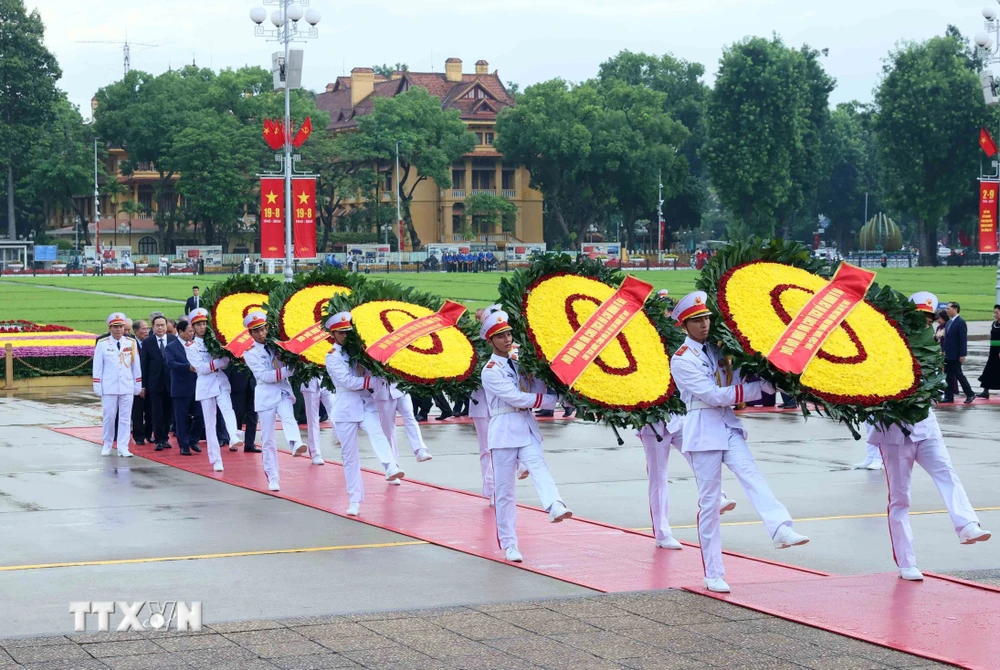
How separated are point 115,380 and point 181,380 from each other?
777 mm

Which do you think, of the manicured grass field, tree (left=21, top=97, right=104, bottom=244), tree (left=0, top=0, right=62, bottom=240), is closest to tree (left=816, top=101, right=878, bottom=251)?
the manicured grass field

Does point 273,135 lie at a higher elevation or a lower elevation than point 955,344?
higher

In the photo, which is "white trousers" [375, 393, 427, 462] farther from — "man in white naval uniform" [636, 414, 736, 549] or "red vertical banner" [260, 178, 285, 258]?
"red vertical banner" [260, 178, 285, 258]

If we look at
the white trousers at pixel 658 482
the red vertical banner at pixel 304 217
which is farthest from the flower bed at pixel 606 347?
the red vertical banner at pixel 304 217

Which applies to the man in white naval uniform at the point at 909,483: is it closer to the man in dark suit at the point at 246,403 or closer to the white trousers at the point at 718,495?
the white trousers at the point at 718,495

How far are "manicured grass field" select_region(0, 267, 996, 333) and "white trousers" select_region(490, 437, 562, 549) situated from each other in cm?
2863

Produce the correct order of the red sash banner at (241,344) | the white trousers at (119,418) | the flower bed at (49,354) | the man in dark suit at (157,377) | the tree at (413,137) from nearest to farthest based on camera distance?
the red sash banner at (241,344) < the white trousers at (119,418) < the man in dark suit at (157,377) < the flower bed at (49,354) < the tree at (413,137)

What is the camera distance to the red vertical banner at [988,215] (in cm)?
3838

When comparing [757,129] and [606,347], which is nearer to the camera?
[606,347]

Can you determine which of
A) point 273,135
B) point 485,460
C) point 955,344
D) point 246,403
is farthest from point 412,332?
point 273,135

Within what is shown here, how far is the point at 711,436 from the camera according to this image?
9.25 metres

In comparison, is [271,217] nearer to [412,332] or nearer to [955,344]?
[955,344]

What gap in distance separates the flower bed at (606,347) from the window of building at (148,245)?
309ft

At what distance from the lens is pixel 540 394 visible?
10.5 metres
